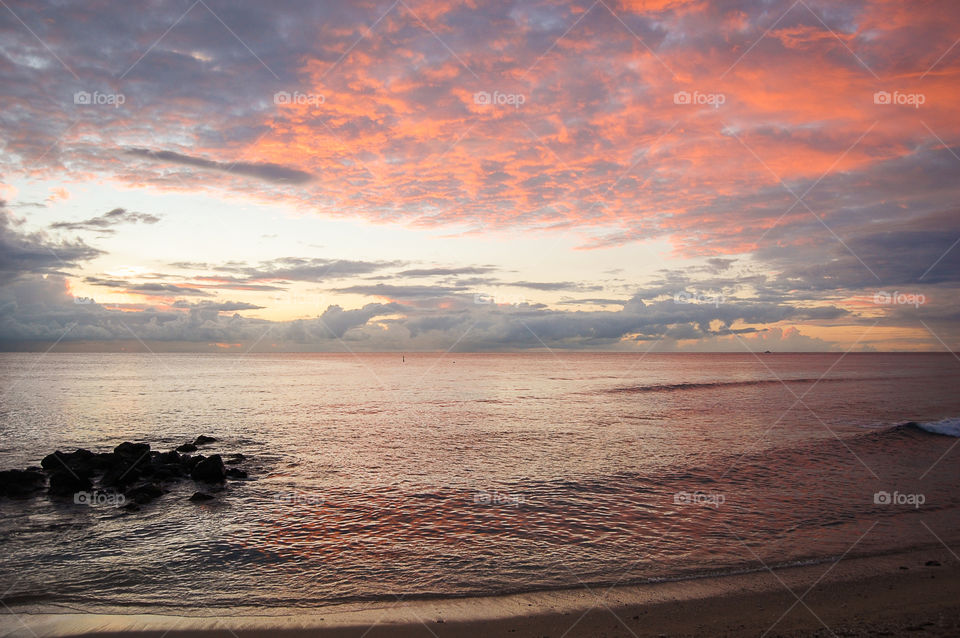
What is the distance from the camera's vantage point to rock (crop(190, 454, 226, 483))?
2298 centimetres

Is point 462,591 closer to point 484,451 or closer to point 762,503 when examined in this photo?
point 762,503

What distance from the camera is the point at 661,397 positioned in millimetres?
67250

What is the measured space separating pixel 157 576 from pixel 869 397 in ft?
242

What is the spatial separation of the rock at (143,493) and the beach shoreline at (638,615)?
9496mm

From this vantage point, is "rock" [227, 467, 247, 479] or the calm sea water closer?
the calm sea water

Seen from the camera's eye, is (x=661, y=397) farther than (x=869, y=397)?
Yes

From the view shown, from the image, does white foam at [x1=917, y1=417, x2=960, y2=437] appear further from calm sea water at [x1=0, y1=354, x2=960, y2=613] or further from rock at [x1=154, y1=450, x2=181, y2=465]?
rock at [x1=154, y1=450, x2=181, y2=465]

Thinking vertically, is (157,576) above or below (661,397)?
above

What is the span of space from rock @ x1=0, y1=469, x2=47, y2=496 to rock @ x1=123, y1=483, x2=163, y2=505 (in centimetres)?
389

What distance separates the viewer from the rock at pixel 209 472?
22984mm

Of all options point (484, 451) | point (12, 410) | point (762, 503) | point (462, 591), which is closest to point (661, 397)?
point (484, 451)

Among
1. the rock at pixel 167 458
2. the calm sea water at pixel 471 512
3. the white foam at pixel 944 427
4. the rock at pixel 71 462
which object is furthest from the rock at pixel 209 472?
the white foam at pixel 944 427

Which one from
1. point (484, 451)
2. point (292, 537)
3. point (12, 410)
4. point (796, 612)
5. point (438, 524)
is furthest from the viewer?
point (12, 410)

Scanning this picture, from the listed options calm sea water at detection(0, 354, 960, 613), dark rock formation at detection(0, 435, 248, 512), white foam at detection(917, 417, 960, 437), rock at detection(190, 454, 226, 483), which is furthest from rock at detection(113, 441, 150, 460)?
white foam at detection(917, 417, 960, 437)
